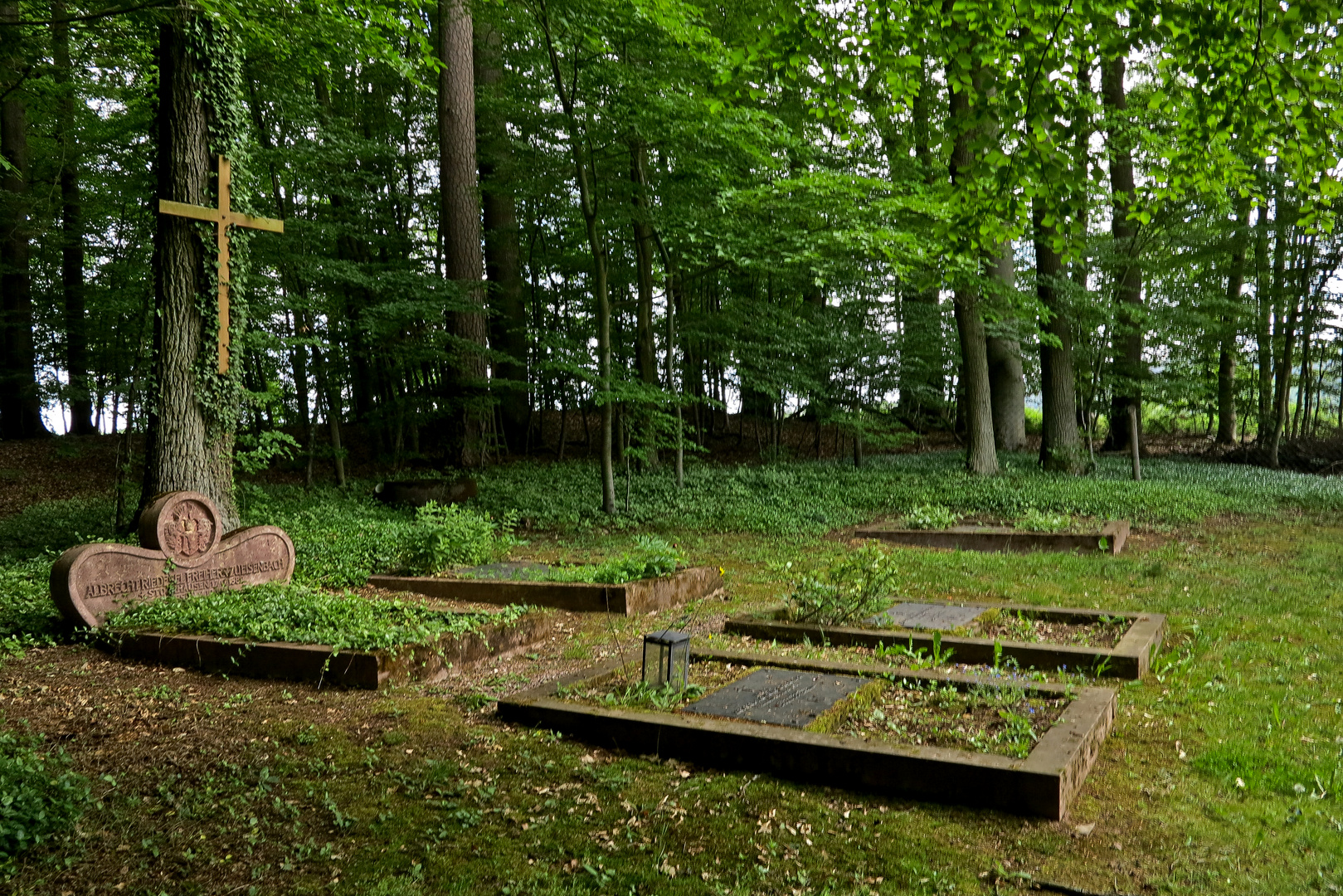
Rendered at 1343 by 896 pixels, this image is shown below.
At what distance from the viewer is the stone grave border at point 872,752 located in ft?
11.6

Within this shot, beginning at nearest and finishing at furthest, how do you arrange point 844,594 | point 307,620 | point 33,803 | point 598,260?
point 33,803 < point 307,620 < point 844,594 < point 598,260

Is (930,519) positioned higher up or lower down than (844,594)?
higher up

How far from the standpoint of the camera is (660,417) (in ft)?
44.8

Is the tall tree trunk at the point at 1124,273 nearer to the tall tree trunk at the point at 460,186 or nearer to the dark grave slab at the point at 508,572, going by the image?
the tall tree trunk at the point at 460,186

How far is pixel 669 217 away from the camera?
1227cm

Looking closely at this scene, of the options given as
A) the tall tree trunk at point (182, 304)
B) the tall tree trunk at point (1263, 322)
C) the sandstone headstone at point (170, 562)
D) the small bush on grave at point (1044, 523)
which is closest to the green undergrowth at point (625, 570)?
the sandstone headstone at point (170, 562)

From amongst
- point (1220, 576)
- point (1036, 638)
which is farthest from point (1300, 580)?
point (1036, 638)

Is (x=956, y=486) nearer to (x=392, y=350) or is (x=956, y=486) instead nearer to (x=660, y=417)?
(x=660, y=417)

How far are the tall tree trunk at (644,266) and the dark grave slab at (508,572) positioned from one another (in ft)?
16.6

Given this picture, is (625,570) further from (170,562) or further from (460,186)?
(460,186)

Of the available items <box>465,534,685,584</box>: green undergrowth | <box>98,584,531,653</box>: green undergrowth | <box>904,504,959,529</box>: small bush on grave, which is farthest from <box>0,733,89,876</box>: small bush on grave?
<box>904,504,959,529</box>: small bush on grave

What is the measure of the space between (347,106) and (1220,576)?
15.6 metres

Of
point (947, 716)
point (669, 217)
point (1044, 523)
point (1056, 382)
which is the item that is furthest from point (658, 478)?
point (947, 716)

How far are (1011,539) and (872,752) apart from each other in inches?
Answer: 285
